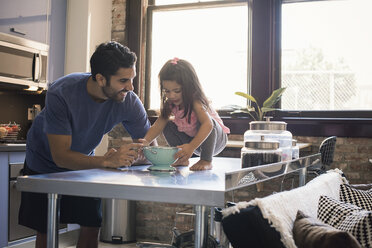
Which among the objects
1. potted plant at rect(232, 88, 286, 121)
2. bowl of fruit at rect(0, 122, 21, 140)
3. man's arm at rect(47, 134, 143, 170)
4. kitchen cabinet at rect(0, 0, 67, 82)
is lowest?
man's arm at rect(47, 134, 143, 170)

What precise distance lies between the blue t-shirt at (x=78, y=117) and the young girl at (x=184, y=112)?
0.54ft

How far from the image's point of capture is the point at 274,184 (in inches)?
166

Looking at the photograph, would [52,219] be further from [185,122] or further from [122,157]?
[185,122]

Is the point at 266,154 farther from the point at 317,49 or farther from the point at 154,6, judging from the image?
the point at 154,6

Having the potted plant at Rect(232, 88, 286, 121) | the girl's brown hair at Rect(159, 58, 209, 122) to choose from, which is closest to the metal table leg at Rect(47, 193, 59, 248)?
the girl's brown hair at Rect(159, 58, 209, 122)

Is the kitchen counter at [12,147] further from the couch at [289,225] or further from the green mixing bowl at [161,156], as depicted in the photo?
the couch at [289,225]

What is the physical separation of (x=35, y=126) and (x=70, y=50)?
2485 mm

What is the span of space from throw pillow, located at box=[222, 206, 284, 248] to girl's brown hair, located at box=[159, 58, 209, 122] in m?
1.11

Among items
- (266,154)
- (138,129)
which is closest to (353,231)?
(266,154)

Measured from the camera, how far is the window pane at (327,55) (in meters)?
4.18

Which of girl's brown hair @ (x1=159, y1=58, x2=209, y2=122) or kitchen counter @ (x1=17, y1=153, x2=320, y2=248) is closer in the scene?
kitchen counter @ (x1=17, y1=153, x2=320, y2=248)

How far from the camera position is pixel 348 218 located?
150 cm

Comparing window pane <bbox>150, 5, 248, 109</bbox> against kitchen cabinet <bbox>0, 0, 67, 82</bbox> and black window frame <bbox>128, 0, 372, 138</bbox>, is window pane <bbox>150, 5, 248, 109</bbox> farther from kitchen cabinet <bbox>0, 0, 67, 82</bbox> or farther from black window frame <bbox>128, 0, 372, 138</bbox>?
kitchen cabinet <bbox>0, 0, 67, 82</bbox>

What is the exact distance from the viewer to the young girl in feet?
7.02
